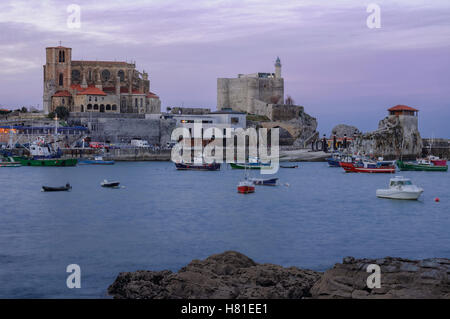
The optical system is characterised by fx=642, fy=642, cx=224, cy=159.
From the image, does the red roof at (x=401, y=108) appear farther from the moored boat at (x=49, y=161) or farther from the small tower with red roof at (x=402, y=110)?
the moored boat at (x=49, y=161)

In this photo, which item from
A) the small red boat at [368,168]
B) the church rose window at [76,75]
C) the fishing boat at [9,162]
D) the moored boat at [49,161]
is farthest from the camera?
the church rose window at [76,75]

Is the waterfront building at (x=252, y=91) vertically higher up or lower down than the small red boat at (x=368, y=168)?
higher up

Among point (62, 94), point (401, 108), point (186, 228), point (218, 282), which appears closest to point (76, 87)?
point (62, 94)

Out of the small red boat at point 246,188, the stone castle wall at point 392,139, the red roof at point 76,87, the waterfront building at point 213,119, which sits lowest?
the small red boat at point 246,188

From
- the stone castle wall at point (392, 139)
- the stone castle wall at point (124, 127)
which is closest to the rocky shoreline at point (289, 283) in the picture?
the stone castle wall at point (124, 127)

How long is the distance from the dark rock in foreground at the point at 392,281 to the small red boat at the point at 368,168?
53162mm

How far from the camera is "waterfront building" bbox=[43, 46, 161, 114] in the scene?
90.7m

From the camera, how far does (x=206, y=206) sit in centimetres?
3788

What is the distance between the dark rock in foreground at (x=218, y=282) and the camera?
48.6ft

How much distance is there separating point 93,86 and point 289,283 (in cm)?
8257

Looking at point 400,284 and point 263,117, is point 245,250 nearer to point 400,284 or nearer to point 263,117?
point 400,284

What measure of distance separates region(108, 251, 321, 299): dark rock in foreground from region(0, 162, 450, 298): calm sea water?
135cm

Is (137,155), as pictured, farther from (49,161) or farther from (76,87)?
(76,87)

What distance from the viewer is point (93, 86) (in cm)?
9438
